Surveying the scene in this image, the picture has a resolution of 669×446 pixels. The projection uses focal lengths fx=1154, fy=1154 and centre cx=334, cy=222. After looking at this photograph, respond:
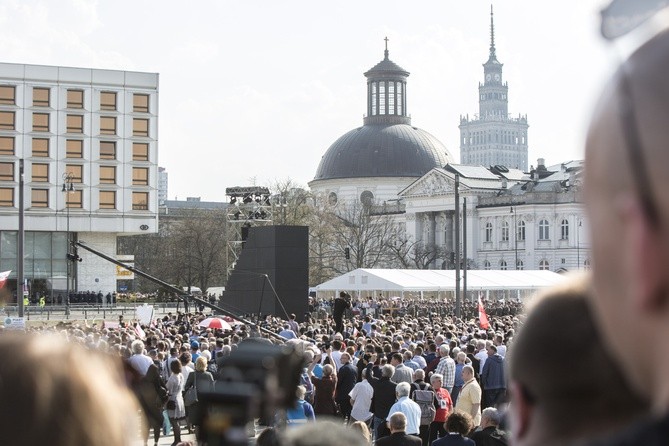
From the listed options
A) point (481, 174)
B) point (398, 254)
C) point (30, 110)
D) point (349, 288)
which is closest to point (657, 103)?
point (349, 288)

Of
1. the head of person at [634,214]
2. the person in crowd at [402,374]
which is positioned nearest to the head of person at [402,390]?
the person in crowd at [402,374]

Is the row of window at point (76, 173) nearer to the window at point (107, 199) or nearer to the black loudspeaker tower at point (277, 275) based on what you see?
the window at point (107, 199)

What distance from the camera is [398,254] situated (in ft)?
341

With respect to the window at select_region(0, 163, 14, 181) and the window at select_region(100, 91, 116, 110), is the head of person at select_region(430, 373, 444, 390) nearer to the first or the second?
the window at select_region(0, 163, 14, 181)

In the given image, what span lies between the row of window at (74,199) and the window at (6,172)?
65cm

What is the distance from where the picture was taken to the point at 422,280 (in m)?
60.5

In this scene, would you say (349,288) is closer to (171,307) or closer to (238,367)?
(171,307)

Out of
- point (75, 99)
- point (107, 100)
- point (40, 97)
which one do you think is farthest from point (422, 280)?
point (40, 97)

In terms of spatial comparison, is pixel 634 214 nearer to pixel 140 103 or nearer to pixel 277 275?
pixel 277 275

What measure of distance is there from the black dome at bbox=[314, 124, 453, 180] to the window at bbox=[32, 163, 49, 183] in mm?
68901

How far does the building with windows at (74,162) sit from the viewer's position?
70062 millimetres

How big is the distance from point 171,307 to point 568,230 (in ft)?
153

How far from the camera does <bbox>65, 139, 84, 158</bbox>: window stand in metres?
71.6

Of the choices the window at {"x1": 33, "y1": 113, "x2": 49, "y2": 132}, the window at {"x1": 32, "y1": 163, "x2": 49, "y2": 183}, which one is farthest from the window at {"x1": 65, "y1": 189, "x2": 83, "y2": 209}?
the window at {"x1": 33, "y1": 113, "x2": 49, "y2": 132}
